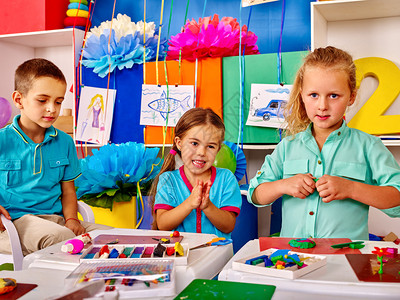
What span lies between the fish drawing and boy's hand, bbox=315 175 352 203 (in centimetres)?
113

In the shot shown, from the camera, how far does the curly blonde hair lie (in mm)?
1204

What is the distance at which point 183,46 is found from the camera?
79.5 inches

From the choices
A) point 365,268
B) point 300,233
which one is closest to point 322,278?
point 365,268

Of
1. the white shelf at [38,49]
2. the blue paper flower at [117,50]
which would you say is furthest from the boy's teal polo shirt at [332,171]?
the white shelf at [38,49]

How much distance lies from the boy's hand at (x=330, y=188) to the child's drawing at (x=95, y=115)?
56.5 inches

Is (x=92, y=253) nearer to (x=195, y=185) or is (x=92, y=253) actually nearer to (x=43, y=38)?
(x=195, y=185)

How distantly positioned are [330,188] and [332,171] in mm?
196

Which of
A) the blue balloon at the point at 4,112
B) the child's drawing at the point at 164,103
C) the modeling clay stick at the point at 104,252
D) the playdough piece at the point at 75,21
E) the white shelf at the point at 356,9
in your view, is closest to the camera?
the modeling clay stick at the point at 104,252

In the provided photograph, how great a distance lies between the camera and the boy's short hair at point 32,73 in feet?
4.78

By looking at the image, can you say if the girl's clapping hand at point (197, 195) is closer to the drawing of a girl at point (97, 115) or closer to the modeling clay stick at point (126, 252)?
the modeling clay stick at point (126, 252)

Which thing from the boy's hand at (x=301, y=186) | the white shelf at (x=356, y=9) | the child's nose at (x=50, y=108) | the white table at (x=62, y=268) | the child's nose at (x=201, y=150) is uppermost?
the white shelf at (x=356, y=9)

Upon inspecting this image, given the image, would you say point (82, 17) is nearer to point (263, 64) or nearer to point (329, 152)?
point (263, 64)

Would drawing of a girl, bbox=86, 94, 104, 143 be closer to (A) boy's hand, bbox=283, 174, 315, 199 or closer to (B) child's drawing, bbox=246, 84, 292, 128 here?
(B) child's drawing, bbox=246, 84, 292, 128

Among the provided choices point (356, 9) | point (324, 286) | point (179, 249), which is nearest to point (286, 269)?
point (324, 286)
